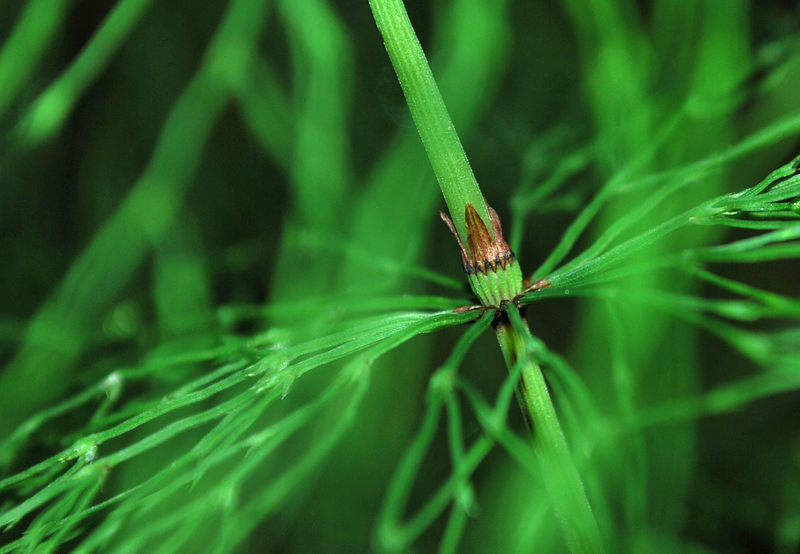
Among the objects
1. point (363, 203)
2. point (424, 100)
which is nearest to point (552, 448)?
point (424, 100)

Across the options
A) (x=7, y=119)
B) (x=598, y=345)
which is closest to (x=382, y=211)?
(x=598, y=345)

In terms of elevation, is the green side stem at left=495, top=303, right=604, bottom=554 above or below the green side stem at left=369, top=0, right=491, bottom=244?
below

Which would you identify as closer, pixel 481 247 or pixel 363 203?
pixel 481 247

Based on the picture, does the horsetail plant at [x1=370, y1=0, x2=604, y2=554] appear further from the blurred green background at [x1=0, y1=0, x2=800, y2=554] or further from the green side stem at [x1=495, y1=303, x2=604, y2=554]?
the blurred green background at [x1=0, y1=0, x2=800, y2=554]

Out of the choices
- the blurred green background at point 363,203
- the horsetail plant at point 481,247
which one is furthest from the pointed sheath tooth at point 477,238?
the blurred green background at point 363,203

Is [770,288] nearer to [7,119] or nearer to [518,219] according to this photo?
[518,219]

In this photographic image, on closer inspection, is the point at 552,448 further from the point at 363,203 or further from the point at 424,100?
the point at 363,203

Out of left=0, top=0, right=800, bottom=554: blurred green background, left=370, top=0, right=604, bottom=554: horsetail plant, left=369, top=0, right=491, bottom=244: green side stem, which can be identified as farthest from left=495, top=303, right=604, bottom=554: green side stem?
left=0, top=0, right=800, bottom=554: blurred green background

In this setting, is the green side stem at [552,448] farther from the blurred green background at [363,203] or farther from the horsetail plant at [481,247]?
the blurred green background at [363,203]
